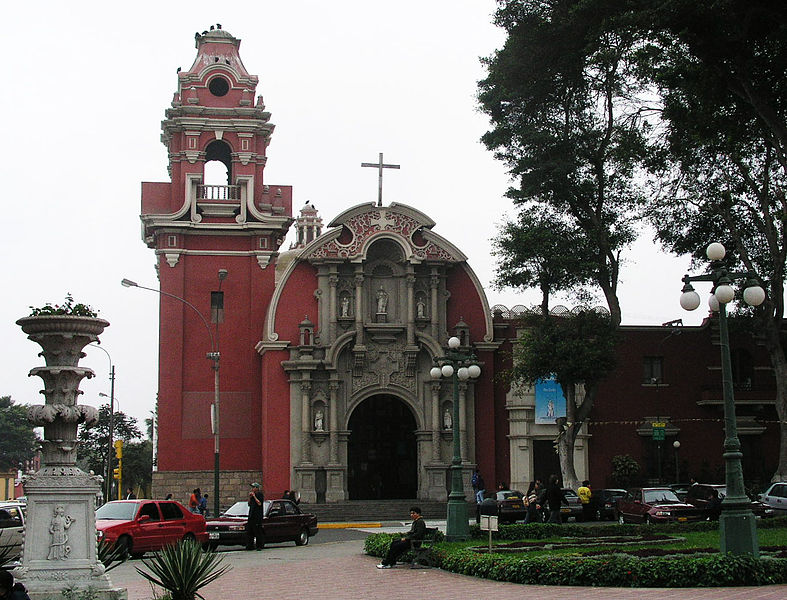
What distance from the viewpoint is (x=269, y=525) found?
28156 millimetres

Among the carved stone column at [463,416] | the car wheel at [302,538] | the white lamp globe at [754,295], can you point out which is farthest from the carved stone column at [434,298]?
the white lamp globe at [754,295]

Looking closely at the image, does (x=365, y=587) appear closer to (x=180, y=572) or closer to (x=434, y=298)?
(x=180, y=572)

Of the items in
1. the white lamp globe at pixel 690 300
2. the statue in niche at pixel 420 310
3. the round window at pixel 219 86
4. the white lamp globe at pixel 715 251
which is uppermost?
the round window at pixel 219 86

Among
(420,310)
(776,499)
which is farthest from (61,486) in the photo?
(420,310)

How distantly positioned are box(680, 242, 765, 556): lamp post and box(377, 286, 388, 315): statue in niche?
25.4m

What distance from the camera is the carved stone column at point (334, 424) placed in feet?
139

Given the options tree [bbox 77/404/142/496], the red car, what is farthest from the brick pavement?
tree [bbox 77/404/142/496]

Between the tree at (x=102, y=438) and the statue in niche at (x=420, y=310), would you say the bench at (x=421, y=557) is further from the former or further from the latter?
the tree at (x=102, y=438)

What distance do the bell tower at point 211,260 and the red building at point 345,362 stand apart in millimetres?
76

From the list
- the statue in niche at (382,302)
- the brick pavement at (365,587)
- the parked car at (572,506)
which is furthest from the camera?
the statue in niche at (382,302)

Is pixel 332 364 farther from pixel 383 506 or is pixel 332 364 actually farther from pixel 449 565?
pixel 449 565

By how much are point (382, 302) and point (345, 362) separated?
296 centimetres

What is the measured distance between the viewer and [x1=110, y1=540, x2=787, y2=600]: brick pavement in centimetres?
1553

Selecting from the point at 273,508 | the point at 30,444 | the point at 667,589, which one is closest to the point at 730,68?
the point at 667,589
